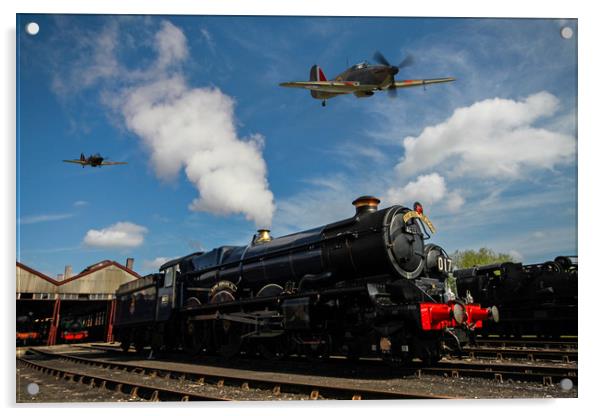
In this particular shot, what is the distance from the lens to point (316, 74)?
23.9 ft

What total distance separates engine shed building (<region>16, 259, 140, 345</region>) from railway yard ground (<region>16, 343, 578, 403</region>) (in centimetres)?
993

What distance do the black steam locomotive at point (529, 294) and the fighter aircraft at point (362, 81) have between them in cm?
732

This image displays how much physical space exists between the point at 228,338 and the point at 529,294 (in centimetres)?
919

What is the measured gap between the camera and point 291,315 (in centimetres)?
858

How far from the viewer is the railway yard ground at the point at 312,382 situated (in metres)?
6.07

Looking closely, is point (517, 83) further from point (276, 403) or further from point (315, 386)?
point (276, 403)

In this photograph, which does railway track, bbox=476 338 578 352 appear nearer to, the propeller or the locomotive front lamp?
the locomotive front lamp

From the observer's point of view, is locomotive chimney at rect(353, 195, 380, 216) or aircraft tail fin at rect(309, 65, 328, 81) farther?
locomotive chimney at rect(353, 195, 380, 216)

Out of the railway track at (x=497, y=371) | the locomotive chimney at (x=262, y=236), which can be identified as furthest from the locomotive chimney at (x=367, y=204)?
the locomotive chimney at (x=262, y=236)

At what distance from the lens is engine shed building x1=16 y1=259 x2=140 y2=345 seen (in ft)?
69.4

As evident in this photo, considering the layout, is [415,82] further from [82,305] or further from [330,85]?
[82,305]

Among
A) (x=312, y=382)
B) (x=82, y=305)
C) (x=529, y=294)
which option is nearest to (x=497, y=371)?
(x=312, y=382)

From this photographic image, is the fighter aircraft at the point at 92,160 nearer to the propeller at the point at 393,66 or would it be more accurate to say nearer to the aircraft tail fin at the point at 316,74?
the aircraft tail fin at the point at 316,74

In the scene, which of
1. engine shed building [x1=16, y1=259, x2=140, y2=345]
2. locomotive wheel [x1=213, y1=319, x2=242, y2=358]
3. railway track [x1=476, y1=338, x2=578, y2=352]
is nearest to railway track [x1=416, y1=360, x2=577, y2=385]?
locomotive wheel [x1=213, y1=319, x2=242, y2=358]
